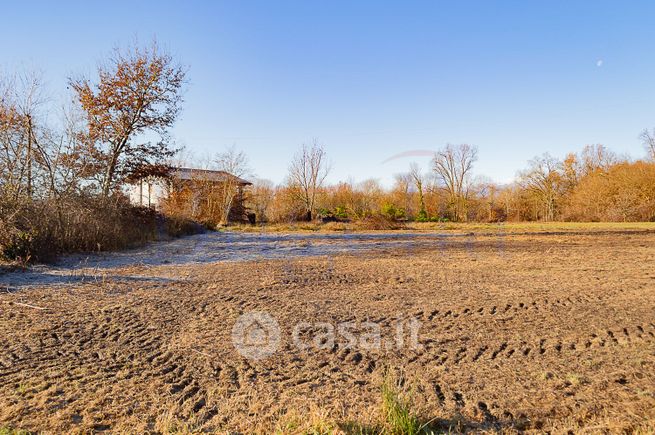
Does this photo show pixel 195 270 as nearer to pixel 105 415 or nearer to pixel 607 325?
pixel 105 415

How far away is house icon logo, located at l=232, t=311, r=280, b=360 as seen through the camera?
3.29 m

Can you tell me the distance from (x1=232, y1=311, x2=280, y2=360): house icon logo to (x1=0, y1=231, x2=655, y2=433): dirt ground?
0.29 feet

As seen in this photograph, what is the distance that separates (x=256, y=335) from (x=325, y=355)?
0.81 metres

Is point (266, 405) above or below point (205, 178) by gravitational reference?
below

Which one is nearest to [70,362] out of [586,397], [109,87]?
[586,397]

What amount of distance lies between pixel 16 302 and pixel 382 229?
2079 centimetres

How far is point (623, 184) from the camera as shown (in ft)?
105

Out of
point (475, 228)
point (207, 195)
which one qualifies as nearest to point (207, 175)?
point (207, 195)

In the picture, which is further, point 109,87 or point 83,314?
point 109,87

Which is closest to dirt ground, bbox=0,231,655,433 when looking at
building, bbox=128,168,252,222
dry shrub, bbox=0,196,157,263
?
dry shrub, bbox=0,196,157,263

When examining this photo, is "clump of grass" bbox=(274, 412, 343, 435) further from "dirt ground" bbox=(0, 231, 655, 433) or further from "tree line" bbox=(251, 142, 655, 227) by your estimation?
"tree line" bbox=(251, 142, 655, 227)

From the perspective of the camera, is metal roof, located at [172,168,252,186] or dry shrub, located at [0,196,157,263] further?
metal roof, located at [172,168,252,186]

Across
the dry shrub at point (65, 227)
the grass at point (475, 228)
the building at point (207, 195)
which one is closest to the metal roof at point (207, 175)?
the building at point (207, 195)

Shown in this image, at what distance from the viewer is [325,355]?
3.22 m
